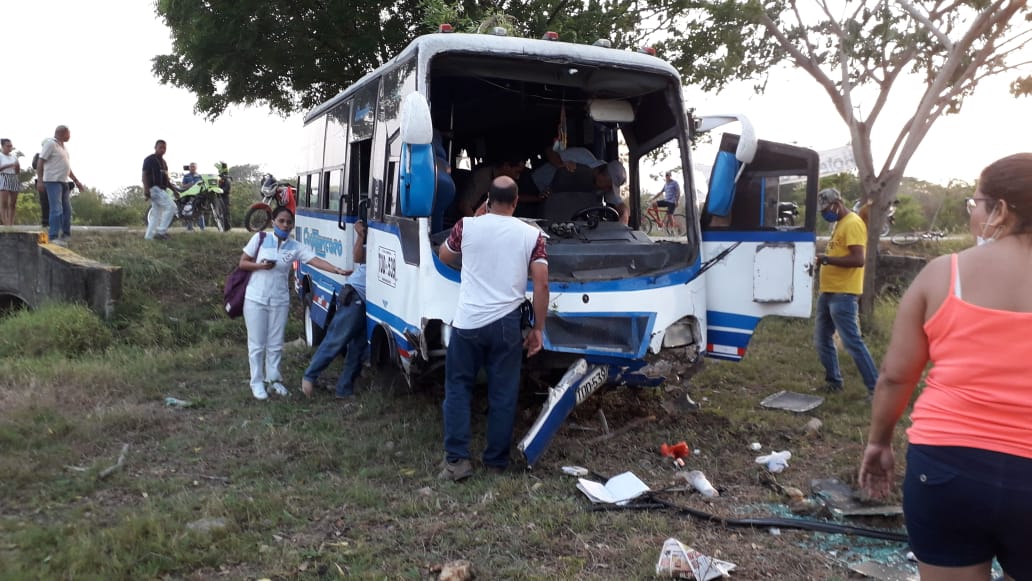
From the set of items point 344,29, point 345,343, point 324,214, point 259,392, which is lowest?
point 259,392

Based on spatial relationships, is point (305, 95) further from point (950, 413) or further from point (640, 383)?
point (950, 413)

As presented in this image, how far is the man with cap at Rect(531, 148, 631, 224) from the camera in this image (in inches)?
288

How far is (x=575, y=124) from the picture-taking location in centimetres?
756

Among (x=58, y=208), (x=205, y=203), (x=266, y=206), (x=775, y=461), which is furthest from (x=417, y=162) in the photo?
(x=205, y=203)

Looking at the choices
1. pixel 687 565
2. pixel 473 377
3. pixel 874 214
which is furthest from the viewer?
pixel 874 214

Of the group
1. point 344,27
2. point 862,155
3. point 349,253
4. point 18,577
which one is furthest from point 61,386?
point 862,155

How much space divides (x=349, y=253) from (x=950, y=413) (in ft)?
19.9

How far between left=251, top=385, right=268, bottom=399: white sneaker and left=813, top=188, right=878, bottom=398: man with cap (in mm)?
4959

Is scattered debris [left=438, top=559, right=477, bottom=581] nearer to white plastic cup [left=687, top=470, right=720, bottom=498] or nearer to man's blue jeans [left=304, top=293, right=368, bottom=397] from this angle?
→ white plastic cup [left=687, top=470, right=720, bottom=498]

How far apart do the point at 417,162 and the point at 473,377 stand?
136 centimetres

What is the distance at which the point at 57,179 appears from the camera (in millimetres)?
11453

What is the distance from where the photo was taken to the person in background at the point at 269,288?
718 cm

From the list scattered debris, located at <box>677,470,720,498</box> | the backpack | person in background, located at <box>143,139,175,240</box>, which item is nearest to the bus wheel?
person in background, located at <box>143,139,175,240</box>

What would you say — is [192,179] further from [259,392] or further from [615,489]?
[615,489]
